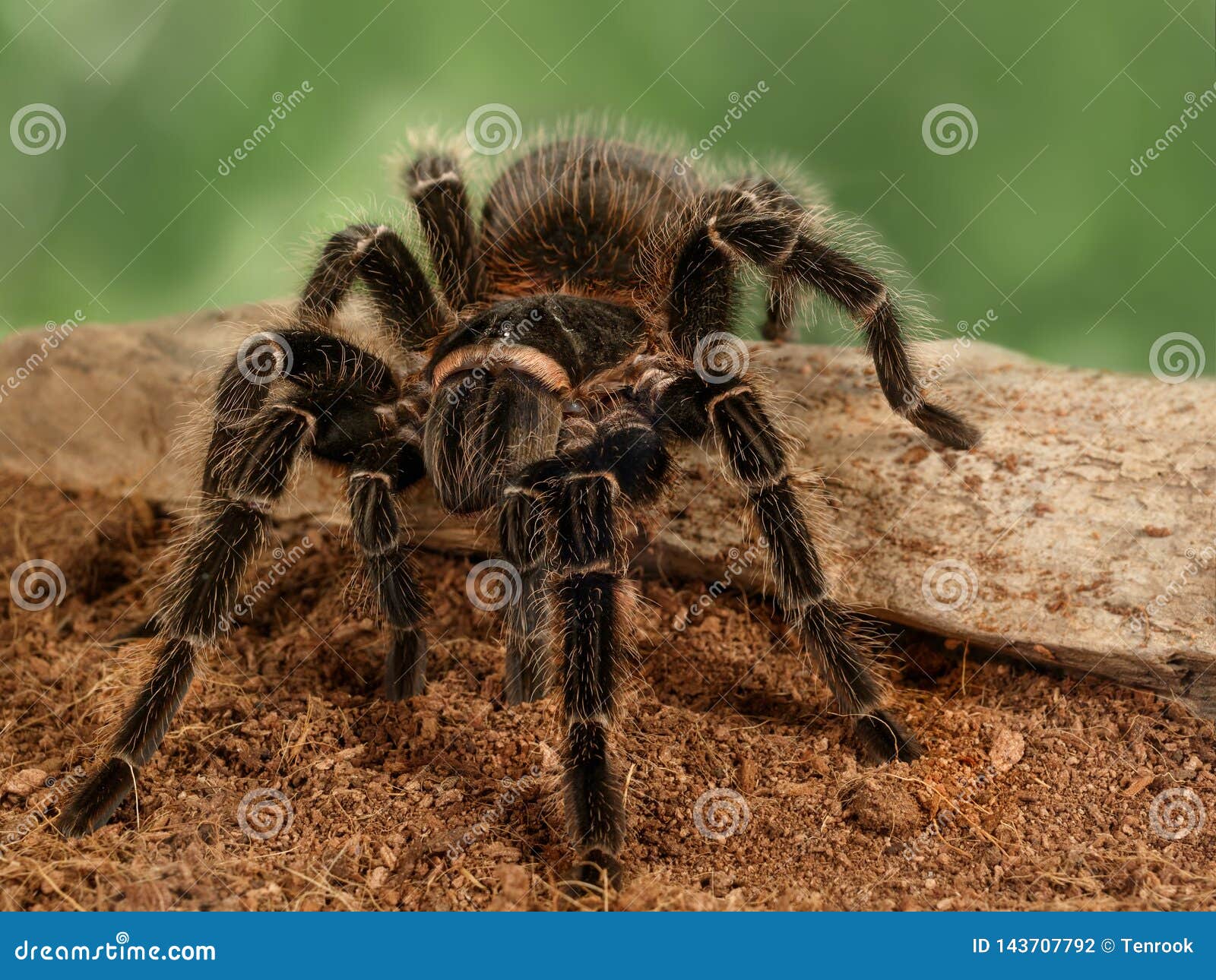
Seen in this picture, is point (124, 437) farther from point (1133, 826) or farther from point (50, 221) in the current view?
point (1133, 826)

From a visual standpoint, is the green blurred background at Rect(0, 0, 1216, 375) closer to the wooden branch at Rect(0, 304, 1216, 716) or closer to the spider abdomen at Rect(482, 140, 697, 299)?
the spider abdomen at Rect(482, 140, 697, 299)

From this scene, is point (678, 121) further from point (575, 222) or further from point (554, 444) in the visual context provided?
point (554, 444)

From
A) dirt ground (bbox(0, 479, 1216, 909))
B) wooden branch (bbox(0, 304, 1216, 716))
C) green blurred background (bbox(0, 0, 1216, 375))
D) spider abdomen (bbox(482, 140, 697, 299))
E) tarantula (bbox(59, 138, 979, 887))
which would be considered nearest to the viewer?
dirt ground (bbox(0, 479, 1216, 909))

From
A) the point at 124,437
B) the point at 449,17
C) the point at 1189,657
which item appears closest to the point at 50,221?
the point at 124,437

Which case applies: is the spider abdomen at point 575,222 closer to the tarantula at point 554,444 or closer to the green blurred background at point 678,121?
the tarantula at point 554,444

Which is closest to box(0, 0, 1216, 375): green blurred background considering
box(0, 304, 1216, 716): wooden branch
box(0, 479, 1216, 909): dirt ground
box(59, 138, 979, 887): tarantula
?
box(0, 304, 1216, 716): wooden branch
